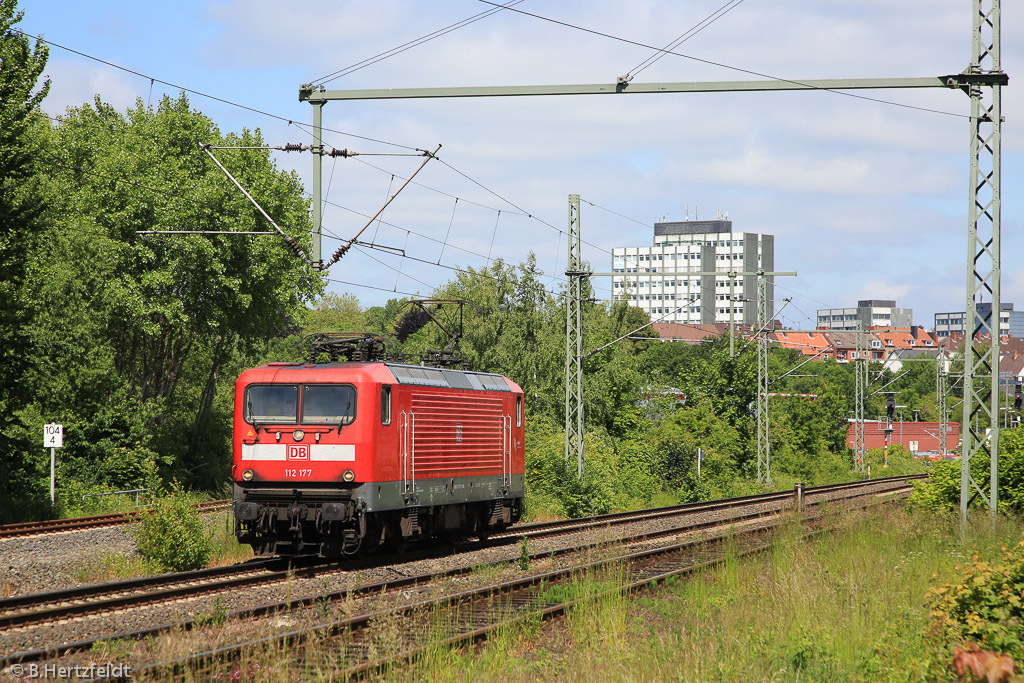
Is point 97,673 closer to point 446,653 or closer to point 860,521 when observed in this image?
point 446,653

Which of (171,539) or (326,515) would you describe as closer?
(326,515)

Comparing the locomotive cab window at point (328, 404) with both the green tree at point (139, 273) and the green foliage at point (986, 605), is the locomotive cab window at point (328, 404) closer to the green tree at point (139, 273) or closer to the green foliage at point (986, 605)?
the green foliage at point (986, 605)

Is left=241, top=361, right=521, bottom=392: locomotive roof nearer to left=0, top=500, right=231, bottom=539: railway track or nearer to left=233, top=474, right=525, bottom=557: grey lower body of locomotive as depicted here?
left=233, top=474, right=525, bottom=557: grey lower body of locomotive

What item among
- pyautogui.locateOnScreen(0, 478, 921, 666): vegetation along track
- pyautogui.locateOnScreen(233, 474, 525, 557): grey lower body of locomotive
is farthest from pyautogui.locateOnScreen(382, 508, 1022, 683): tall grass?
pyautogui.locateOnScreen(233, 474, 525, 557): grey lower body of locomotive

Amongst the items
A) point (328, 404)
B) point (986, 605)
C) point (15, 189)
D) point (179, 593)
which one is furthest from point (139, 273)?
point (986, 605)

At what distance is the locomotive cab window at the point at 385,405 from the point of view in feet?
52.8

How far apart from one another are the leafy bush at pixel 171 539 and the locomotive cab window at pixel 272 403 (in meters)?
2.08

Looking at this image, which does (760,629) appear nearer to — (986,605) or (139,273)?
(986,605)

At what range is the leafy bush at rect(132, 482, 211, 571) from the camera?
16.2 m

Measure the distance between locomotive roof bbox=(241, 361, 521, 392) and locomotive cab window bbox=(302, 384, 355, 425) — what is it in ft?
1.05

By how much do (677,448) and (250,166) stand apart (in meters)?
19.1

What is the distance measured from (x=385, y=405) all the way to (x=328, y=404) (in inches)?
36.2

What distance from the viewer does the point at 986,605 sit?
26.3 ft

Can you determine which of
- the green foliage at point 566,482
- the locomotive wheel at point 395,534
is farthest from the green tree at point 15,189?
the green foliage at point 566,482
